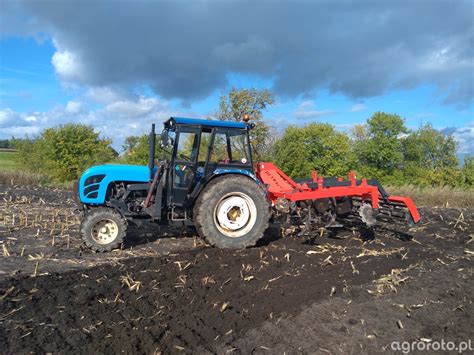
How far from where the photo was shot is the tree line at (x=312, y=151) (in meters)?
22.6

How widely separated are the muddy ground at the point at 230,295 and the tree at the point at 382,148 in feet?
61.1

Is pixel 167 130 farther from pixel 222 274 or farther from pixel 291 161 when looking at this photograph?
pixel 291 161

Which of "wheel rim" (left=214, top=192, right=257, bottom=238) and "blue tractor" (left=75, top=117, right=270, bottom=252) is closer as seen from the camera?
"blue tractor" (left=75, top=117, right=270, bottom=252)

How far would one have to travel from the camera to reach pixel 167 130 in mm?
7551

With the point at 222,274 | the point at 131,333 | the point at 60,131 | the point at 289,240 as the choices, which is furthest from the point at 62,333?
the point at 60,131

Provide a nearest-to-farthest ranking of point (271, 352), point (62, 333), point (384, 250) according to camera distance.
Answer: point (271, 352) < point (62, 333) < point (384, 250)

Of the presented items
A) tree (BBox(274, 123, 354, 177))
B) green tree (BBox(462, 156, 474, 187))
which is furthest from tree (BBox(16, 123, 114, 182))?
green tree (BBox(462, 156, 474, 187))

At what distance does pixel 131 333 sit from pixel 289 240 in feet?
15.2

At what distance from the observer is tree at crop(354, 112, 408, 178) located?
2598 cm

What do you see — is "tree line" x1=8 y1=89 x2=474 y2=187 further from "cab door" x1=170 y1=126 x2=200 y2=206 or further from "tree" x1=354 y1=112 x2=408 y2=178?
"cab door" x1=170 y1=126 x2=200 y2=206

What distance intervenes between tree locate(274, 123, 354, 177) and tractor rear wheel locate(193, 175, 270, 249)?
14.7 meters

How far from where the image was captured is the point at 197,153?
7.46m

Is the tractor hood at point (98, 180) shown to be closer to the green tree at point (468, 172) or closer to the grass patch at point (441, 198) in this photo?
the grass patch at point (441, 198)

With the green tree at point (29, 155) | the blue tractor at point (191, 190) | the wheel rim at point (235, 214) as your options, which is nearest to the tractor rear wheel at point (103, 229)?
the blue tractor at point (191, 190)
